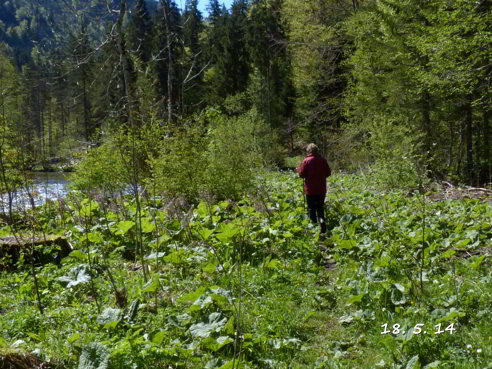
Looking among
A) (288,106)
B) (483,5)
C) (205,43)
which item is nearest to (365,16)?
(483,5)

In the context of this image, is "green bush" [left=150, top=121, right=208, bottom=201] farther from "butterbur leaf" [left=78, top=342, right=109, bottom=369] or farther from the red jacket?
"butterbur leaf" [left=78, top=342, right=109, bottom=369]

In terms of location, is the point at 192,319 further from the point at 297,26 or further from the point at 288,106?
the point at 288,106

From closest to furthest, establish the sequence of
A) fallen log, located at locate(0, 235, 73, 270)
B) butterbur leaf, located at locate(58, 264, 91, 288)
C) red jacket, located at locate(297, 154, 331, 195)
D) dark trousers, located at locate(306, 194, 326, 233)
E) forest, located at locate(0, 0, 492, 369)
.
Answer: forest, located at locate(0, 0, 492, 369)
butterbur leaf, located at locate(58, 264, 91, 288)
fallen log, located at locate(0, 235, 73, 270)
red jacket, located at locate(297, 154, 331, 195)
dark trousers, located at locate(306, 194, 326, 233)

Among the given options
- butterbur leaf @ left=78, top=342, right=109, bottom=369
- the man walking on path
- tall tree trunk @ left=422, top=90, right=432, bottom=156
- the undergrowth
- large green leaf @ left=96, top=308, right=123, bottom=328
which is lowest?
the undergrowth

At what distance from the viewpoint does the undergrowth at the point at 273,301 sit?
366 cm

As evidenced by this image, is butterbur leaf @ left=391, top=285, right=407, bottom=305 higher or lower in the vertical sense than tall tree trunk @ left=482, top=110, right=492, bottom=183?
lower

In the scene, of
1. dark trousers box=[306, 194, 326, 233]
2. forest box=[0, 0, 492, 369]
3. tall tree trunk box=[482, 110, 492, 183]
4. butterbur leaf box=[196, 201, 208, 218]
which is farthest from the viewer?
tall tree trunk box=[482, 110, 492, 183]

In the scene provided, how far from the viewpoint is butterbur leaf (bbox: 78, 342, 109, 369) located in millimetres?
3139

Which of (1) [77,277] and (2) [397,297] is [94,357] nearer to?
(1) [77,277]

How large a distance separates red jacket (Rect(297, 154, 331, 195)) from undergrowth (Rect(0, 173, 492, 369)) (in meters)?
0.85

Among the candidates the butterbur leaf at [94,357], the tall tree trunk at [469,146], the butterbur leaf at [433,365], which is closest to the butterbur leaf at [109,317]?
the butterbur leaf at [94,357]

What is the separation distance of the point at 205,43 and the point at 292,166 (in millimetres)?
25002

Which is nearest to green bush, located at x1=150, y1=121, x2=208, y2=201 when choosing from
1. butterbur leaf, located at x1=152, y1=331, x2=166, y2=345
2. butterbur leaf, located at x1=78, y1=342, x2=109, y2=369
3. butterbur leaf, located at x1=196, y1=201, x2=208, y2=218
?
butterbur leaf, located at x1=196, y1=201, x2=208, y2=218

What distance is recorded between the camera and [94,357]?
3.19m
